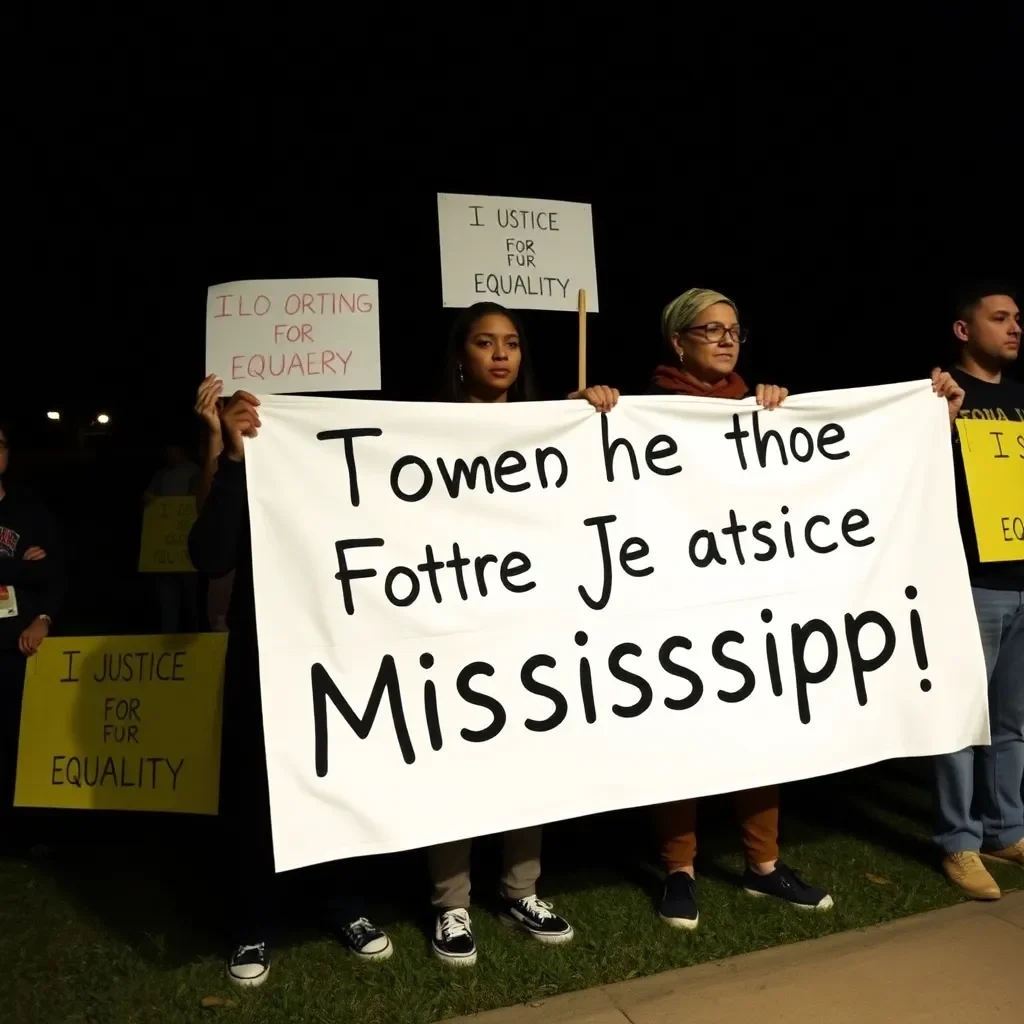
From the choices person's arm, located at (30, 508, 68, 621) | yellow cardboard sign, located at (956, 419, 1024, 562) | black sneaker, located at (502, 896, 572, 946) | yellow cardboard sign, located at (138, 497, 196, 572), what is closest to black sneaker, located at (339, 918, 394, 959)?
black sneaker, located at (502, 896, 572, 946)

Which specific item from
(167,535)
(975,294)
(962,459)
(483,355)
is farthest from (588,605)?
(167,535)

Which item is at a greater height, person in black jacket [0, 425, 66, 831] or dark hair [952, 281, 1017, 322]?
dark hair [952, 281, 1017, 322]

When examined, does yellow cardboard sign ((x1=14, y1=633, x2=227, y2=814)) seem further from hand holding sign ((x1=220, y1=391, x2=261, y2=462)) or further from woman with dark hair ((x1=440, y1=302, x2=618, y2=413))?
woman with dark hair ((x1=440, y1=302, x2=618, y2=413))

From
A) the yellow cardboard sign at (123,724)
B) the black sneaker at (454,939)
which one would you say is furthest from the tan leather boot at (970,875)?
the yellow cardboard sign at (123,724)

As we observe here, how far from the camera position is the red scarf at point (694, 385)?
8.52 feet

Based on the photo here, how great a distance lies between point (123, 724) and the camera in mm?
2748

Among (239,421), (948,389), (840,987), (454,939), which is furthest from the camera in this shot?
(948,389)

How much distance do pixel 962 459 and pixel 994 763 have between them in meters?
0.97

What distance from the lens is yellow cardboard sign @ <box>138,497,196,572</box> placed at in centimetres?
657

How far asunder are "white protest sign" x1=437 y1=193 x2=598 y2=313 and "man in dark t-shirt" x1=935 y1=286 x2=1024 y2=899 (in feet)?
4.06

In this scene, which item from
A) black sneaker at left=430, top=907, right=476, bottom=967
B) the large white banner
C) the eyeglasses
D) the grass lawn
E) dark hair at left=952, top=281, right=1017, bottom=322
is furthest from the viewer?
dark hair at left=952, top=281, right=1017, bottom=322

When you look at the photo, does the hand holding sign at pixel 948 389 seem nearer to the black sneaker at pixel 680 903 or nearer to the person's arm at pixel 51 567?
the black sneaker at pixel 680 903

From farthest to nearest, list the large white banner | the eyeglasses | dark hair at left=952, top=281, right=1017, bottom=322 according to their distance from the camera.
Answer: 1. dark hair at left=952, top=281, right=1017, bottom=322
2. the eyeglasses
3. the large white banner

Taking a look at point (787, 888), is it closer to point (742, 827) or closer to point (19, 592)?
point (742, 827)
